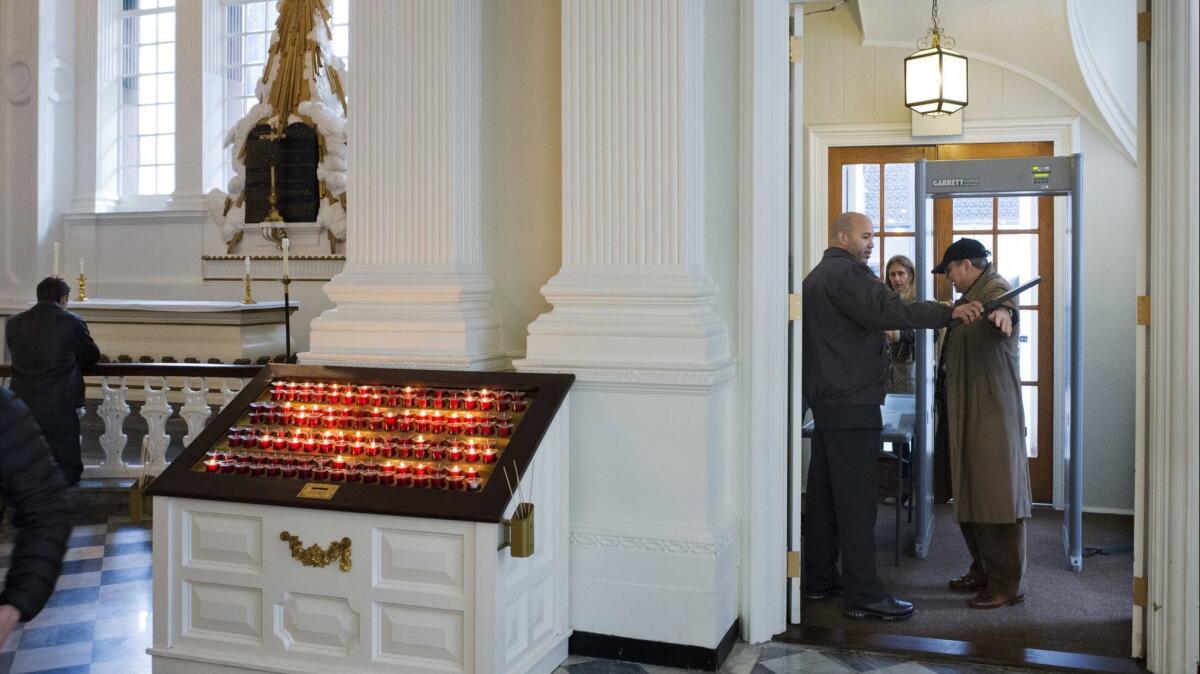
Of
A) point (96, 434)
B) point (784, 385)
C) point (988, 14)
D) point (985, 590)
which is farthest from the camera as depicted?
point (96, 434)

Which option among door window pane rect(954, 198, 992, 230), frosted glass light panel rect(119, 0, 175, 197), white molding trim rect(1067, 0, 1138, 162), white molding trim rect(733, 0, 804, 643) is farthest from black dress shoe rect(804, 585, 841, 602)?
frosted glass light panel rect(119, 0, 175, 197)

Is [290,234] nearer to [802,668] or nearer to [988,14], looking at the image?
[988,14]

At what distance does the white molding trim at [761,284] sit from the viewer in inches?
162

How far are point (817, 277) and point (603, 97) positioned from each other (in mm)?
1256

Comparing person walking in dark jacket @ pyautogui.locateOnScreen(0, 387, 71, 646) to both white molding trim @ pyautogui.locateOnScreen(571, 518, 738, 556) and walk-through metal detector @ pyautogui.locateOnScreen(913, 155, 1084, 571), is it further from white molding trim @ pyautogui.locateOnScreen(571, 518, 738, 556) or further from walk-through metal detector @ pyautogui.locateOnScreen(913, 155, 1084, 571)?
walk-through metal detector @ pyautogui.locateOnScreen(913, 155, 1084, 571)

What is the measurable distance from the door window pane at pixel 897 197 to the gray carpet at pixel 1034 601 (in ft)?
6.58

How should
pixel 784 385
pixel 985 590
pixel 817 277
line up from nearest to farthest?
pixel 784 385, pixel 817 277, pixel 985 590

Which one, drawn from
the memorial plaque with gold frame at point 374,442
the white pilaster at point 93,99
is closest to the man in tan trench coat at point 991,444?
the memorial plaque with gold frame at point 374,442

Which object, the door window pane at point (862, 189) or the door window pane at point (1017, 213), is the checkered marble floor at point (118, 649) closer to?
the door window pane at point (1017, 213)

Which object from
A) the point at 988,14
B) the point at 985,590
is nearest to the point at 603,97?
the point at 985,590

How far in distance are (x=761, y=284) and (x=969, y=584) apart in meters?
1.96

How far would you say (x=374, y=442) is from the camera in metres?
3.63

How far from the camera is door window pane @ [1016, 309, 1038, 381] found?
664 cm

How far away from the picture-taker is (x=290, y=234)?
9711 mm
